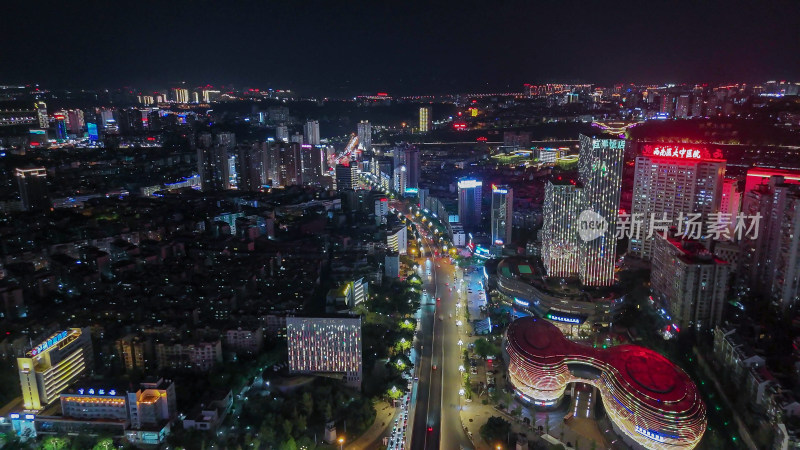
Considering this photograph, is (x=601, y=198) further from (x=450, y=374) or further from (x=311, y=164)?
(x=311, y=164)

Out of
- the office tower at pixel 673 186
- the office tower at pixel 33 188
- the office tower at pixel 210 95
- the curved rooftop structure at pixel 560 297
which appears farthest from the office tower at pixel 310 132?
the curved rooftop structure at pixel 560 297

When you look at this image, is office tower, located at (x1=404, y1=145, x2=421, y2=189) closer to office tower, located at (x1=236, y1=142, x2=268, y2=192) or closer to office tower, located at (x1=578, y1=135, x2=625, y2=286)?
office tower, located at (x1=236, y1=142, x2=268, y2=192)

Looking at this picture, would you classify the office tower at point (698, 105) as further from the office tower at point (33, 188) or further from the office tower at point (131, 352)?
the office tower at point (33, 188)

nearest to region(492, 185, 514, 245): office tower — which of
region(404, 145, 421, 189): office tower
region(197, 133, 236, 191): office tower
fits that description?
region(404, 145, 421, 189): office tower

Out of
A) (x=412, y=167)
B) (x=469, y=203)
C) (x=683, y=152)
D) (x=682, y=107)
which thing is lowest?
(x=469, y=203)

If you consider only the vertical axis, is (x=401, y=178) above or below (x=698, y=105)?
below

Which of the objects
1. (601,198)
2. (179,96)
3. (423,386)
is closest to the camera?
(423,386)

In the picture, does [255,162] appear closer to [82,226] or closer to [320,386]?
[82,226]

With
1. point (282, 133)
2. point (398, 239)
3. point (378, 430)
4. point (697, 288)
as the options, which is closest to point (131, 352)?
point (378, 430)

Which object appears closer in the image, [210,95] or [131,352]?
[131,352]
